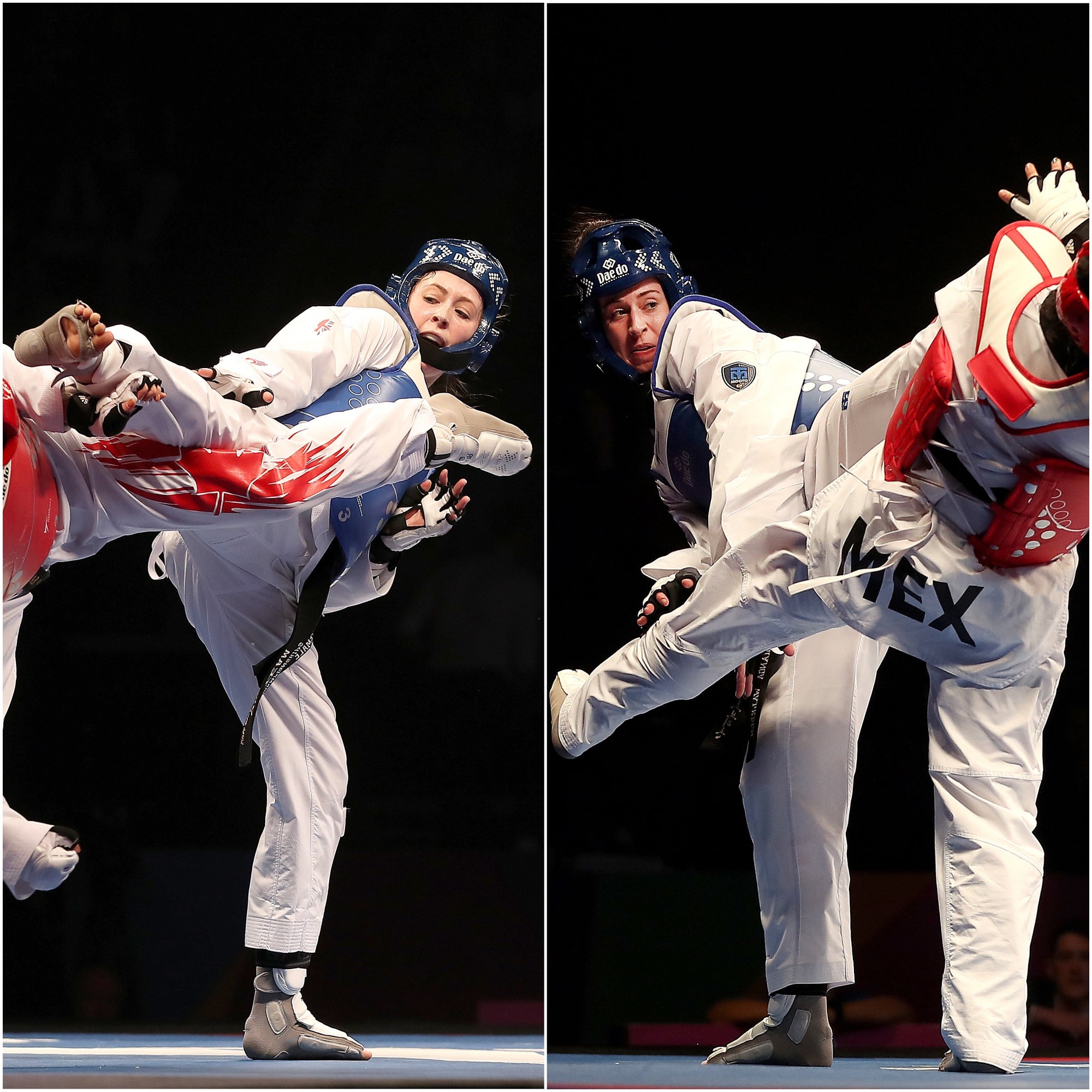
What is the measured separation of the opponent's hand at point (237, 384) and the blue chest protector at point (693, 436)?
1.23m

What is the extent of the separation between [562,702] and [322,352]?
1.20 meters

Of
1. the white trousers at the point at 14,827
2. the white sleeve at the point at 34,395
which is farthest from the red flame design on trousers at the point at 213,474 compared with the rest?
the white trousers at the point at 14,827

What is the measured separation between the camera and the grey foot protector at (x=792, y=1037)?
3824mm

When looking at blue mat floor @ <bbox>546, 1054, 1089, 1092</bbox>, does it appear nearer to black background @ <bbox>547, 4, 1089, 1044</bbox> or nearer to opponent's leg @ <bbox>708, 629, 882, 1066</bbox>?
opponent's leg @ <bbox>708, 629, 882, 1066</bbox>

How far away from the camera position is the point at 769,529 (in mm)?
3383

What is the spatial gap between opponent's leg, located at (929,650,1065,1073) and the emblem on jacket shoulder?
1.04 meters

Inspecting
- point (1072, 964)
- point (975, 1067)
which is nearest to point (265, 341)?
point (975, 1067)

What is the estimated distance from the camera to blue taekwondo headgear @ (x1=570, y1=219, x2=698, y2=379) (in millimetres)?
4164

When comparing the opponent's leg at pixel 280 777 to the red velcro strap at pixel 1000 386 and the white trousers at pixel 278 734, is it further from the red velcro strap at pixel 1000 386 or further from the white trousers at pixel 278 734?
the red velcro strap at pixel 1000 386

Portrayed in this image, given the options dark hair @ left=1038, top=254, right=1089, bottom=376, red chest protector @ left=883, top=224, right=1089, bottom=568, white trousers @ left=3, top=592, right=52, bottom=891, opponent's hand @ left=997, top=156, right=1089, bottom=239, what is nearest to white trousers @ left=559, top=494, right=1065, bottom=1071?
red chest protector @ left=883, top=224, right=1089, bottom=568

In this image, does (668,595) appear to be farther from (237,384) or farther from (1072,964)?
(1072,964)

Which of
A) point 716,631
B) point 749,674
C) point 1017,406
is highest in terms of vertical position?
point 1017,406

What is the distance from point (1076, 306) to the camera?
269 centimetres

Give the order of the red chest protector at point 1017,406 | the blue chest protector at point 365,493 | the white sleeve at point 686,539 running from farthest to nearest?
the white sleeve at point 686,539, the blue chest protector at point 365,493, the red chest protector at point 1017,406
